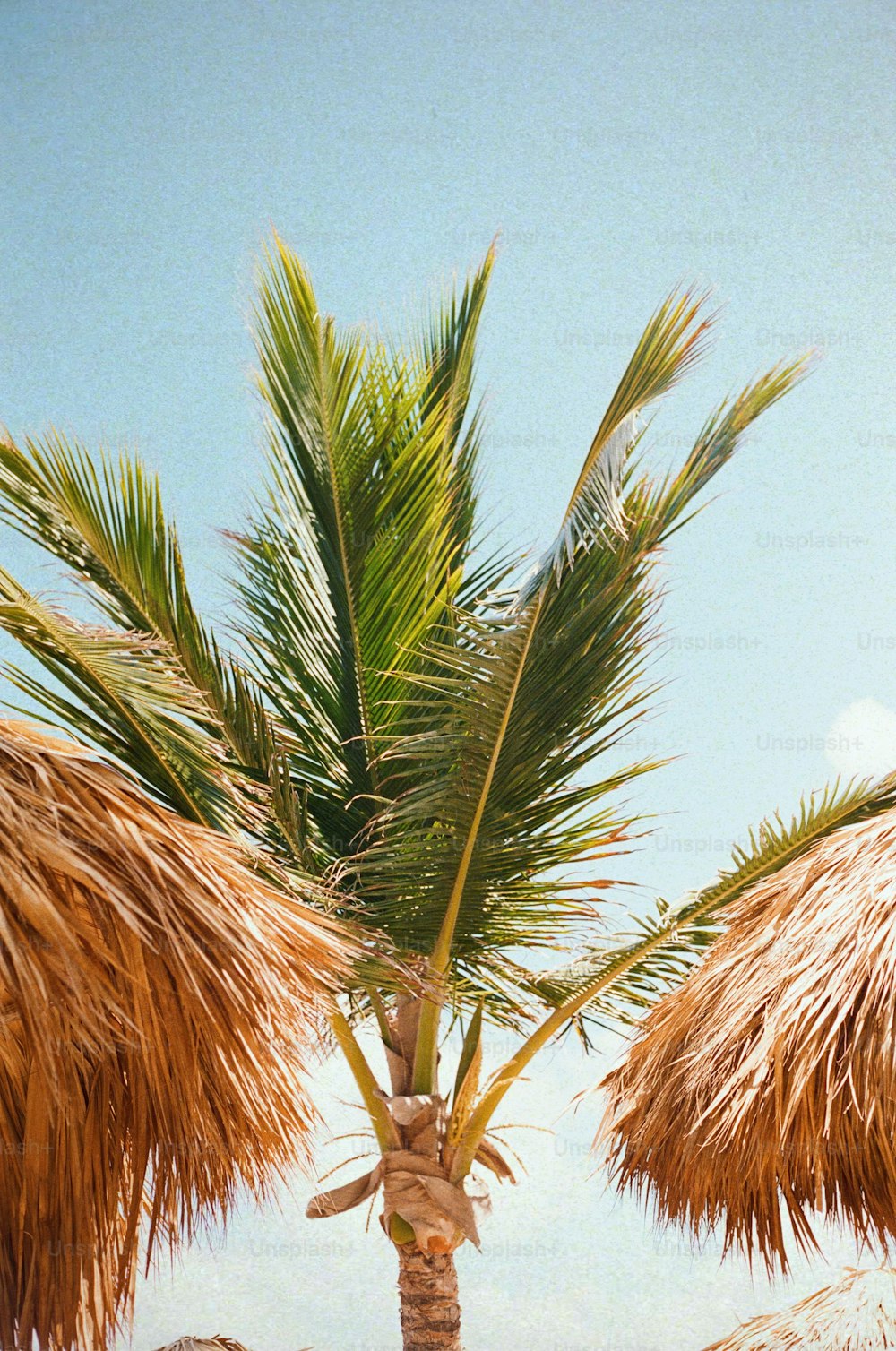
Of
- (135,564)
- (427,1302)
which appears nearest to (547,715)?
(135,564)

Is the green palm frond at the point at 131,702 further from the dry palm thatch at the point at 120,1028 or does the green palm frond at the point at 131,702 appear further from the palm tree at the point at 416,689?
the dry palm thatch at the point at 120,1028

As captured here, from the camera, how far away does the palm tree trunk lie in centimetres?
497

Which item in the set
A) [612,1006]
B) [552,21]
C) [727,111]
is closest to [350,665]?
[612,1006]

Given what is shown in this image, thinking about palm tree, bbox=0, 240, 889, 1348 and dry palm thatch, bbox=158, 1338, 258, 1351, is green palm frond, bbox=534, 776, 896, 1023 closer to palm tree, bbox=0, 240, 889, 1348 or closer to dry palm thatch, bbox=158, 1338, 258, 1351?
palm tree, bbox=0, 240, 889, 1348

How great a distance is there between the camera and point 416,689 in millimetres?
5012

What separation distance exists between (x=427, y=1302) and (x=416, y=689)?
2.41m

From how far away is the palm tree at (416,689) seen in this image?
4172mm

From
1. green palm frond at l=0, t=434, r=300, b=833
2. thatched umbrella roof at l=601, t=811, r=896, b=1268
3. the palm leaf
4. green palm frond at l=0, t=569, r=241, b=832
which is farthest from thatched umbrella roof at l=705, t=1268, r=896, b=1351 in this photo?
green palm frond at l=0, t=569, r=241, b=832

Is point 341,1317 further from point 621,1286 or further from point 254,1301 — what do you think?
point 621,1286

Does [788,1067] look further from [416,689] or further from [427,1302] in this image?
[427,1302]

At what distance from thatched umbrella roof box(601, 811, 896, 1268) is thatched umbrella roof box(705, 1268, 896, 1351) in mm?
705

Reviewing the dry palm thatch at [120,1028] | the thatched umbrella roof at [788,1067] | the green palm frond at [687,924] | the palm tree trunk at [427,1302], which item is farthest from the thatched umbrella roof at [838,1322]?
the dry palm thatch at [120,1028]

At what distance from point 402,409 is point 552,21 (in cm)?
770

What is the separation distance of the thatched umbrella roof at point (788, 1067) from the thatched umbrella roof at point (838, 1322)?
2.31ft
